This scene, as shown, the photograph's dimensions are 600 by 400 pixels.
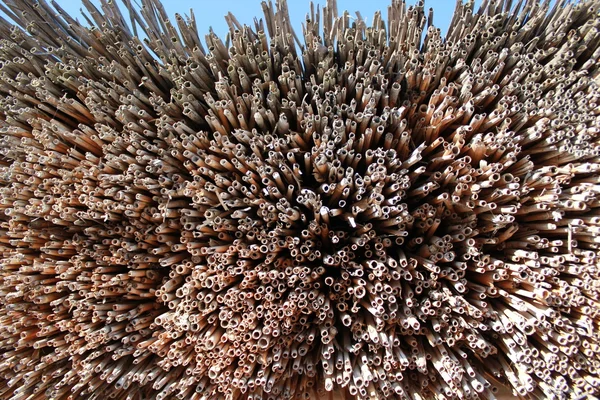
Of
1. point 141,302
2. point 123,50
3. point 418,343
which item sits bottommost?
point 418,343

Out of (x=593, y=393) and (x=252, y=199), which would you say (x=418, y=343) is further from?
(x=252, y=199)

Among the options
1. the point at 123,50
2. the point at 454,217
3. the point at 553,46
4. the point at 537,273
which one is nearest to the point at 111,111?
the point at 123,50

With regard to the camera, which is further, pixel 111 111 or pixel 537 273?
pixel 111 111

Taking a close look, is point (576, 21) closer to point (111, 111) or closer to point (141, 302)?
point (111, 111)

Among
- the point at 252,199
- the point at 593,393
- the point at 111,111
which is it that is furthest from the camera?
the point at 111,111

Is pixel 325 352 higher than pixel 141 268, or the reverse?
pixel 141 268

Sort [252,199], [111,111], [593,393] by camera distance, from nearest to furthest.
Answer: [593,393] → [252,199] → [111,111]

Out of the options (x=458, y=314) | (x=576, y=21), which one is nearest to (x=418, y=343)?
(x=458, y=314)
